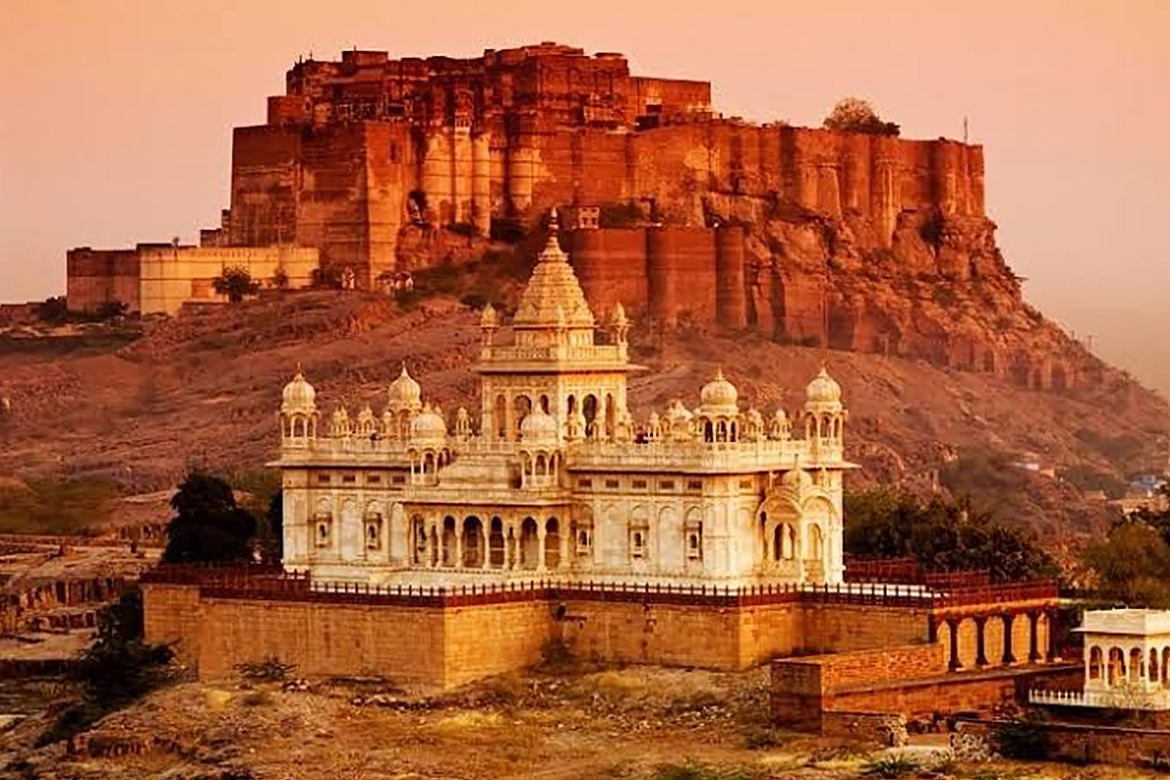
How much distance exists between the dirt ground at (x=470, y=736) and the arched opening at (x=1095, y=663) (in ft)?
13.3

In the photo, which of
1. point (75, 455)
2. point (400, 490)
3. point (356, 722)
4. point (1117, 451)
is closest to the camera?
point (356, 722)

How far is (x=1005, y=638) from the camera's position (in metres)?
86.0

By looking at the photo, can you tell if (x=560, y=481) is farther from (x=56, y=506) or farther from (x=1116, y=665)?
(x=56, y=506)

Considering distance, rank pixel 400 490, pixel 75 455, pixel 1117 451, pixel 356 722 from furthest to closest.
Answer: pixel 1117 451 < pixel 75 455 < pixel 400 490 < pixel 356 722

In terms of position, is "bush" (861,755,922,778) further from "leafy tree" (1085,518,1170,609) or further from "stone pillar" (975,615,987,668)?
"leafy tree" (1085,518,1170,609)

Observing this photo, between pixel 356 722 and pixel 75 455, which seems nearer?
pixel 356 722

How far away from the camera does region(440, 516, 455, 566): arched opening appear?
295 feet

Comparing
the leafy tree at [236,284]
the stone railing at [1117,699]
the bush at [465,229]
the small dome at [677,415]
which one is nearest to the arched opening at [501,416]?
the small dome at [677,415]

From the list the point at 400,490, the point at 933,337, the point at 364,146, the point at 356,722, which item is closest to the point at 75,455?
the point at 364,146

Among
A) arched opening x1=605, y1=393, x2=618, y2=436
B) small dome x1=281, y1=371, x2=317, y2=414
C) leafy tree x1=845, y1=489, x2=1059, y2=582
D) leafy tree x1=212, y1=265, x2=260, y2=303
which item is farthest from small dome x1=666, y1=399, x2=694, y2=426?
leafy tree x1=212, y1=265, x2=260, y2=303

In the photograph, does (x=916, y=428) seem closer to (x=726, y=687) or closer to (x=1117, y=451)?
(x=1117, y=451)

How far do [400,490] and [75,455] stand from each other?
150ft

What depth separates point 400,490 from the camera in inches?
3600

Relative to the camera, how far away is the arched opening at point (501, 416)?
91.2 meters
